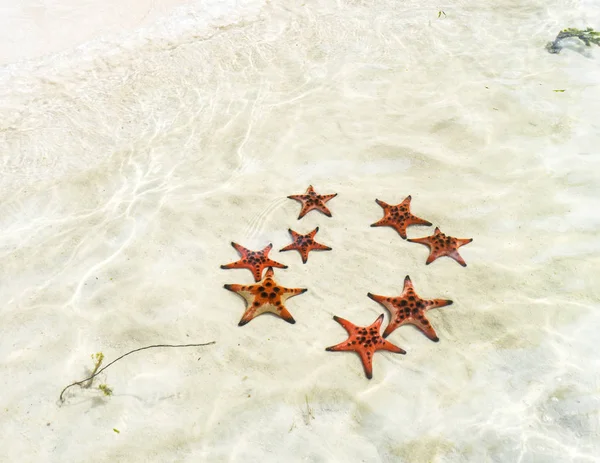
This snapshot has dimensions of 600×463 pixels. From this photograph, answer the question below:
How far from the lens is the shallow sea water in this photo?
4.01 m

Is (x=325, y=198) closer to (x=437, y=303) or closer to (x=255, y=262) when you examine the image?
(x=255, y=262)

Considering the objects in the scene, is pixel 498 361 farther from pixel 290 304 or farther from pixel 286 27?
pixel 286 27

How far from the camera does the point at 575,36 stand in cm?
859

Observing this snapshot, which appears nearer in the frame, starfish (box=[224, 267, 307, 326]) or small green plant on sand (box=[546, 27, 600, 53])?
starfish (box=[224, 267, 307, 326])

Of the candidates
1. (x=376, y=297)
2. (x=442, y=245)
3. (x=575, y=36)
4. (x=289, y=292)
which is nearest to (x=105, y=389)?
(x=289, y=292)

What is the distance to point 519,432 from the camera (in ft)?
12.6

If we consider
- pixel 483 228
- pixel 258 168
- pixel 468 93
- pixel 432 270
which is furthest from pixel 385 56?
pixel 432 270

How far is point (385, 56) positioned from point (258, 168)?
395 cm

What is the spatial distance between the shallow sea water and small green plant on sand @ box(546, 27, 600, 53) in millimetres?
218

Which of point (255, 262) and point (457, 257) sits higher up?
point (255, 262)

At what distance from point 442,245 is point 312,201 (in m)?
1.72

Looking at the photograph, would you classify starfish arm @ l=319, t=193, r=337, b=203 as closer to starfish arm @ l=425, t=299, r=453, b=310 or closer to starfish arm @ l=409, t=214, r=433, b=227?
starfish arm @ l=409, t=214, r=433, b=227

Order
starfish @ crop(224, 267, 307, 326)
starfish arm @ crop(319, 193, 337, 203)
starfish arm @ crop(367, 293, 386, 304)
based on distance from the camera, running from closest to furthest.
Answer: starfish @ crop(224, 267, 307, 326), starfish arm @ crop(367, 293, 386, 304), starfish arm @ crop(319, 193, 337, 203)

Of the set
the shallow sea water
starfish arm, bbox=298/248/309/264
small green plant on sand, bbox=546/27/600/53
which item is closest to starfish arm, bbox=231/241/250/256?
the shallow sea water
